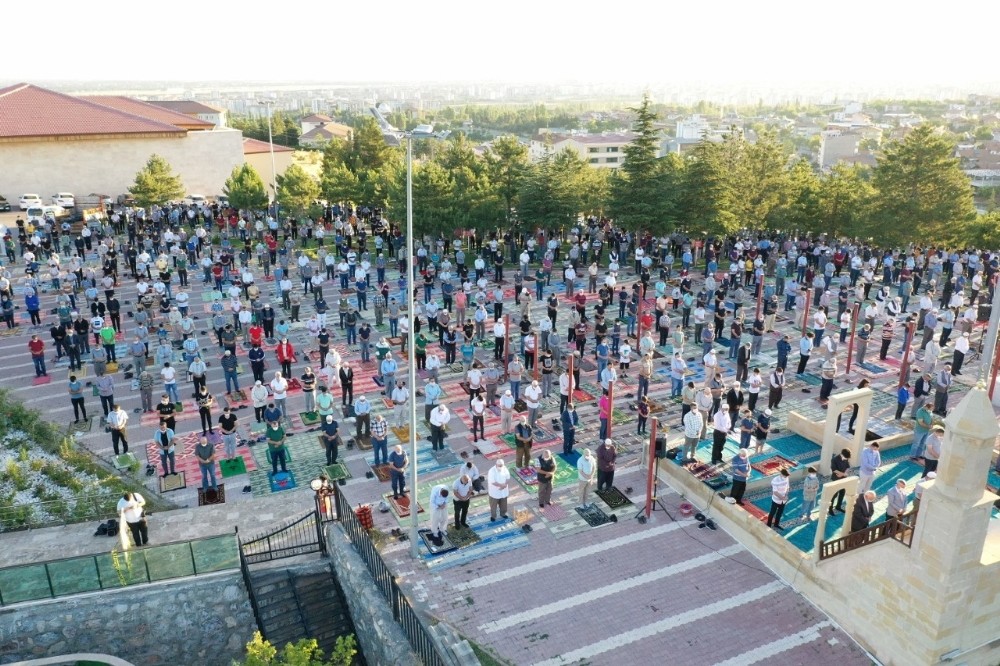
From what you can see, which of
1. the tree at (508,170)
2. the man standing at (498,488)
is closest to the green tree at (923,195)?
the tree at (508,170)

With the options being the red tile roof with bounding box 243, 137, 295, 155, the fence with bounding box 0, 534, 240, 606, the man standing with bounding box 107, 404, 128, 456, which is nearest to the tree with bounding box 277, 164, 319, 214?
the red tile roof with bounding box 243, 137, 295, 155

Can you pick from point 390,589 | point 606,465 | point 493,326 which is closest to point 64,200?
point 493,326

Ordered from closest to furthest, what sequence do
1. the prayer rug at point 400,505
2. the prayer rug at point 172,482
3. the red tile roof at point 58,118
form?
the prayer rug at point 400,505 → the prayer rug at point 172,482 → the red tile roof at point 58,118

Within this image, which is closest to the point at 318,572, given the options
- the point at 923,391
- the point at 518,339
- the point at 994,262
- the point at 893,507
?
the point at 893,507

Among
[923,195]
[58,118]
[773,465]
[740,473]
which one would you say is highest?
[58,118]

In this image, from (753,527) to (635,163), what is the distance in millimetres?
24022

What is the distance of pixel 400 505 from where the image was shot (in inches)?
579

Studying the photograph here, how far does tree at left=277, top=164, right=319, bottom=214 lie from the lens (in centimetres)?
4278

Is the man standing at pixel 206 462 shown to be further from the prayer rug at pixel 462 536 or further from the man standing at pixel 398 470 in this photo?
the prayer rug at pixel 462 536

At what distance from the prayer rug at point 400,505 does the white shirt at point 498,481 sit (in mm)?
1620

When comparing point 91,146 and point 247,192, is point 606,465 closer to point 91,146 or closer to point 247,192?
point 247,192

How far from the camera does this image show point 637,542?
45.2 feet

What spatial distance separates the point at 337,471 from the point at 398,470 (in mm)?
2148

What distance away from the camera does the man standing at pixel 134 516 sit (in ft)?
41.7
